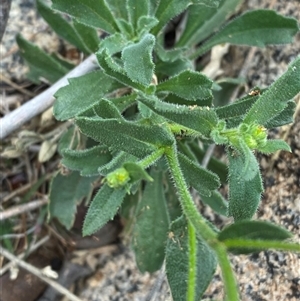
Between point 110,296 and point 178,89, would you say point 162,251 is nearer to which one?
point 110,296

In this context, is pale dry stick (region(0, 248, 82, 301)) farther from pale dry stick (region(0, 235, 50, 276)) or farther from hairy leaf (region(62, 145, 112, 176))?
hairy leaf (region(62, 145, 112, 176))

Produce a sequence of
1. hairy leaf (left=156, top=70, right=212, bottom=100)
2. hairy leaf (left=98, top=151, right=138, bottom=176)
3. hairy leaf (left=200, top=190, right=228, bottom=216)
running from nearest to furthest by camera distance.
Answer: hairy leaf (left=98, top=151, right=138, bottom=176) → hairy leaf (left=156, top=70, right=212, bottom=100) → hairy leaf (left=200, top=190, right=228, bottom=216)

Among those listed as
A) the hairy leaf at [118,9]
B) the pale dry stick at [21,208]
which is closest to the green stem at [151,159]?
the hairy leaf at [118,9]

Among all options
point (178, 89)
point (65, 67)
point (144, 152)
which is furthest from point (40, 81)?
point (144, 152)

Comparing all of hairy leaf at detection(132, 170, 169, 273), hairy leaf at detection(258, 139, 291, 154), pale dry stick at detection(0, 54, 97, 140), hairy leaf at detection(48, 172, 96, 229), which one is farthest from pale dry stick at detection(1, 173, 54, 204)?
hairy leaf at detection(258, 139, 291, 154)

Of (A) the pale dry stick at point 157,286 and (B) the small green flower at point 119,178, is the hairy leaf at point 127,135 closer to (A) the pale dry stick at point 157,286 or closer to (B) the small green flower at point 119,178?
(B) the small green flower at point 119,178

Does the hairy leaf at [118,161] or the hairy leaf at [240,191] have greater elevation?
the hairy leaf at [118,161]
